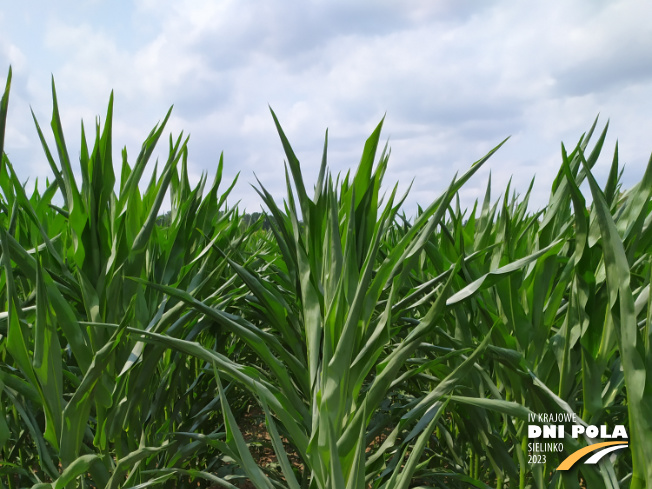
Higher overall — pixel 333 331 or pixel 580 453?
pixel 333 331

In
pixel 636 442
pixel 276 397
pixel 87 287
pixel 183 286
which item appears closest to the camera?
→ pixel 636 442

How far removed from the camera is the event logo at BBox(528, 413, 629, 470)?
93 cm

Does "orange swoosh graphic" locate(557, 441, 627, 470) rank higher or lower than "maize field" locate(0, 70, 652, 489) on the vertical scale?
lower

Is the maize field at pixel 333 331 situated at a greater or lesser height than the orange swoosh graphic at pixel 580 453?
greater

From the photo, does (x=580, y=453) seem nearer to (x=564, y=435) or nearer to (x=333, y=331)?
(x=564, y=435)

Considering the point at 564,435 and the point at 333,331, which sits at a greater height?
the point at 333,331

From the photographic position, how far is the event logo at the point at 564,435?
926 millimetres

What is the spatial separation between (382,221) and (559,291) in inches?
17.7

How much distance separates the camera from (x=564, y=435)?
3.06 ft

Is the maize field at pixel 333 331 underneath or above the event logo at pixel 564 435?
above

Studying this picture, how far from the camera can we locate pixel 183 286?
1.29 m

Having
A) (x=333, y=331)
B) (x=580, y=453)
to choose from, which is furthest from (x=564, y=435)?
(x=333, y=331)

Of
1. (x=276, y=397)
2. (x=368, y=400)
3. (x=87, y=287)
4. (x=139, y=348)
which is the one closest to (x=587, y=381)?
(x=368, y=400)

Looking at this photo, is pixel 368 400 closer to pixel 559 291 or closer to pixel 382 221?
pixel 382 221
